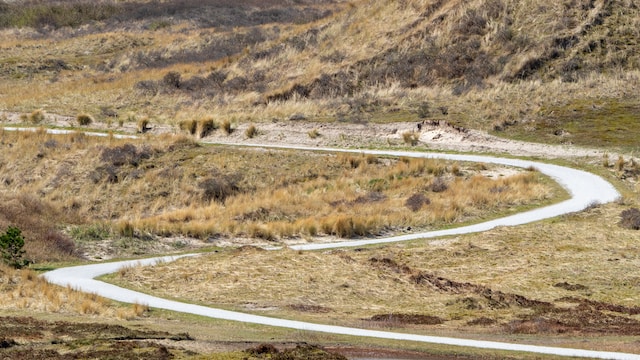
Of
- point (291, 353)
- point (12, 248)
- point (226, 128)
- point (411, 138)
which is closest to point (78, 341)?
point (291, 353)

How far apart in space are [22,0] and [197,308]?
409ft

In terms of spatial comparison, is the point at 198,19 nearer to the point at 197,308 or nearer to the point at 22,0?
the point at 22,0

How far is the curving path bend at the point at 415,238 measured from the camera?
21047mm

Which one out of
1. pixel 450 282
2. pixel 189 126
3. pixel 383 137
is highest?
pixel 383 137

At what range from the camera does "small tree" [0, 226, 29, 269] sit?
29.7m

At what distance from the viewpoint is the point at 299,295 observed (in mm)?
27422

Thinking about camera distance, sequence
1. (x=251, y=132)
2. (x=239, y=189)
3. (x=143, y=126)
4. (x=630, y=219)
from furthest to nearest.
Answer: (x=143, y=126) < (x=251, y=132) < (x=239, y=189) < (x=630, y=219)

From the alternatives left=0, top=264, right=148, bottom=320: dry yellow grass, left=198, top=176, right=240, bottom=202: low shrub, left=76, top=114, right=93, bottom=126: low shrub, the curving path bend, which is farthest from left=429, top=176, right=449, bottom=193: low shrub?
left=76, top=114, right=93, bottom=126: low shrub

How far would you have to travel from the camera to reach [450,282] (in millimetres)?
28906

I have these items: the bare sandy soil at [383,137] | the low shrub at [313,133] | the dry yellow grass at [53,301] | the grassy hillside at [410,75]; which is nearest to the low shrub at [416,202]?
the bare sandy soil at [383,137]

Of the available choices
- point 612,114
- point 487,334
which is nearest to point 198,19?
point 612,114

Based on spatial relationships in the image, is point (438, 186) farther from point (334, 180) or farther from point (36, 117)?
point (36, 117)

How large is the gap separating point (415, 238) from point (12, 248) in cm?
1406

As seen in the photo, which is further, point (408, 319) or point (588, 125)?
point (588, 125)
